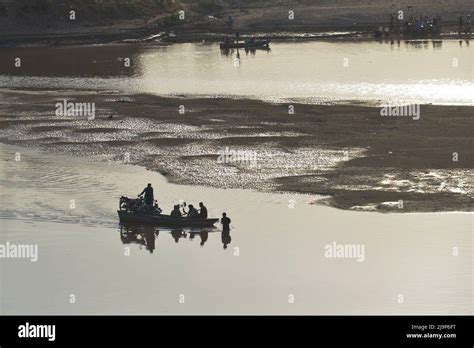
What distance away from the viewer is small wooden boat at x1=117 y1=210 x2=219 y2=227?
116 ft

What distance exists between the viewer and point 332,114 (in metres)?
53.8

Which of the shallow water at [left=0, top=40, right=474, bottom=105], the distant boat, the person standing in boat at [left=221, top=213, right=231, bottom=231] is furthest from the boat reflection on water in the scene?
the distant boat

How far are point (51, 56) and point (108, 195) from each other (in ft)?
142

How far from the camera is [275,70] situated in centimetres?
7269

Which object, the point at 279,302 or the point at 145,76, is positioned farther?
the point at 145,76

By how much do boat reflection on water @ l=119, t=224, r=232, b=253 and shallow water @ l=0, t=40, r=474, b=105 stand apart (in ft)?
78.7

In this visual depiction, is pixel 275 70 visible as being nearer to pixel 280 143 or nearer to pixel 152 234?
pixel 280 143

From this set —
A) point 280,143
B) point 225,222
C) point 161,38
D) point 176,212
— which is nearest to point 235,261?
point 225,222

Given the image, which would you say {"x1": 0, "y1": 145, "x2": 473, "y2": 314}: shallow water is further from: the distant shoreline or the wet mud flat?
the distant shoreline

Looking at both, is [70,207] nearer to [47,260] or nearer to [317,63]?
[47,260]

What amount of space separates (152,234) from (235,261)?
4419mm

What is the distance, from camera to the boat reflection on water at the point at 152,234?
3453 centimetres
